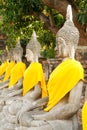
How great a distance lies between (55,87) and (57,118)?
1.06 feet

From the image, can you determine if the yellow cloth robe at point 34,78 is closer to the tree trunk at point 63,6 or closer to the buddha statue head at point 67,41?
the buddha statue head at point 67,41

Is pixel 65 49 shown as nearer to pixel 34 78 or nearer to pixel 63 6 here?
pixel 34 78

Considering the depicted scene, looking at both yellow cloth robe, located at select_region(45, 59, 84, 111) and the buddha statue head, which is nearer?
yellow cloth robe, located at select_region(45, 59, 84, 111)

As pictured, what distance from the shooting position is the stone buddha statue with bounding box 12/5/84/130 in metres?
3.40

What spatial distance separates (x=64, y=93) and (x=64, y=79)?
5.5 inches

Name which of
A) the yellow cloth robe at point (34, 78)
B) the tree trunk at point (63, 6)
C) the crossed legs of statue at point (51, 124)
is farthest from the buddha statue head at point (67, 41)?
the tree trunk at point (63, 6)

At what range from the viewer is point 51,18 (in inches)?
373

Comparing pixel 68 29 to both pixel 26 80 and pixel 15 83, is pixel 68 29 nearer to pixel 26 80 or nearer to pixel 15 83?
pixel 26 80

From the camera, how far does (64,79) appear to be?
11.5 feet

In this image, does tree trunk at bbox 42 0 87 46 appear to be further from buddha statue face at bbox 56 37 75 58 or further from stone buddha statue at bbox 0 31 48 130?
buddha statue face at bbox 56 37 75 58

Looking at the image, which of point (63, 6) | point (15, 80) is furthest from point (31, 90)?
point (63, 6)

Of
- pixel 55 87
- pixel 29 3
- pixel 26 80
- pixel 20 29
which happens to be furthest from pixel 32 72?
pixel 20 29

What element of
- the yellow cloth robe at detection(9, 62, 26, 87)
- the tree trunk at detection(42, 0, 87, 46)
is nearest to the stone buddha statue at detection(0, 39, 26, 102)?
the yellow cloth robe at detection(9, 62, 26, 87)

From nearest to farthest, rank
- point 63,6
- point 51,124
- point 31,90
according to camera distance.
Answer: point 51,124, point 31,90, point 63,6
